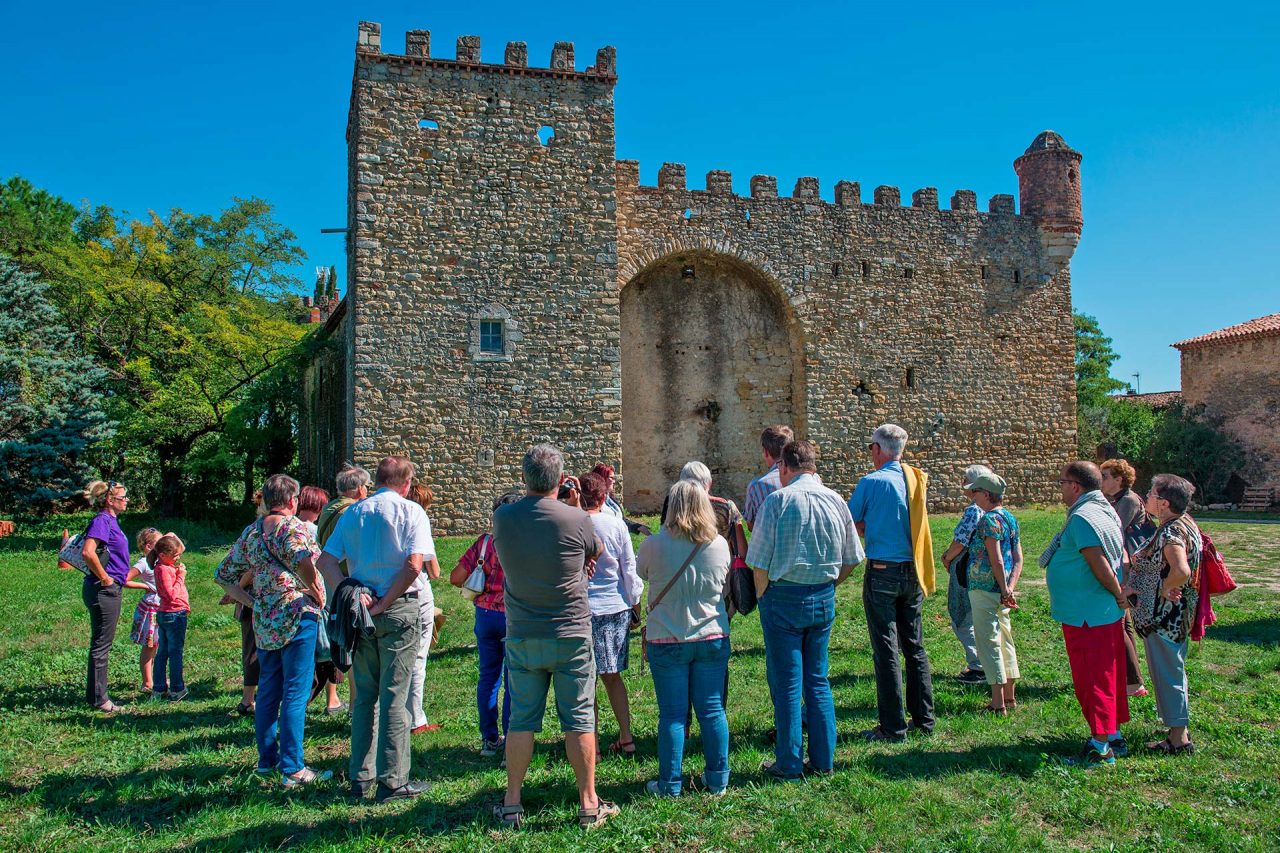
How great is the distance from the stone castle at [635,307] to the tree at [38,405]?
519 centimetres

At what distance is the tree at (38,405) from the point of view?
18.3 metres

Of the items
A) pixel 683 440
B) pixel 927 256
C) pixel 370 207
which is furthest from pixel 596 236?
pixel 927 256

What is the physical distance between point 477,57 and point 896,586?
13.8 meters

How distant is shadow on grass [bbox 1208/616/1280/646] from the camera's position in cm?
763

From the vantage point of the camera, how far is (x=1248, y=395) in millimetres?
26734

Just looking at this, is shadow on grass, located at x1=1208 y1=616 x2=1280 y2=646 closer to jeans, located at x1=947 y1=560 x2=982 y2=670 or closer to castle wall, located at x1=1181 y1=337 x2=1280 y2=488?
jeans, located at x1=947 y1=560 x2=982 y2=670

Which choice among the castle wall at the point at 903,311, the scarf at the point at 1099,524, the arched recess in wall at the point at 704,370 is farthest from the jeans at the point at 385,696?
the arched recess in wall at the point at 704,370

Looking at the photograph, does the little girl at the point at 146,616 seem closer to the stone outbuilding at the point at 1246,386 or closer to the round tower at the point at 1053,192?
the round tower at the point at 1053,192

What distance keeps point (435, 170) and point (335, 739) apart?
39.5ft

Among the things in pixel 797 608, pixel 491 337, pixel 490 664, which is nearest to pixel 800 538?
pixel 797 608

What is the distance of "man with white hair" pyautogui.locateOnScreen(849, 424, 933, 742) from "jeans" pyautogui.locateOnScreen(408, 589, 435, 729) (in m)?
2.76

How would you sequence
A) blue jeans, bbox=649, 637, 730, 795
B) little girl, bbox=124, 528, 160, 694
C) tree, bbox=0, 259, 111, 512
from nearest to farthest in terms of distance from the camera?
blue jeans, bbox=649, 637, 730, 795 < little girl, bbox=124, 528, 160, 694 < tree, bbox=0, 259, 111, 512

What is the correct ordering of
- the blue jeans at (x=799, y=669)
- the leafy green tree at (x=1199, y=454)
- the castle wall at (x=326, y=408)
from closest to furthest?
1. the blue jeans at (x=799, y=669)
2. the castle wall at (x=326, y=408)
3. the leafy green tree at (x=1199, y=454)

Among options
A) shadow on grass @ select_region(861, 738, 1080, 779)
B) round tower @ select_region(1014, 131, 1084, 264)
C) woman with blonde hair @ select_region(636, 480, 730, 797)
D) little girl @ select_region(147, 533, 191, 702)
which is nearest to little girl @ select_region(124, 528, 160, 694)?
little girl @ select_region(147, 533, 191, 702)
